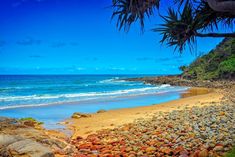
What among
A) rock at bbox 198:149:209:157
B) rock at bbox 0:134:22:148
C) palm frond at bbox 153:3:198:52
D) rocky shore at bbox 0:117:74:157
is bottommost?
rock at bbox 198:149:209:157

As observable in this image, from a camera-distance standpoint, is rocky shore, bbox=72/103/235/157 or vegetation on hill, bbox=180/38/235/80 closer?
rocky shore, bbox=72/103/235/157

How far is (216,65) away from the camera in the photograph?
44.9m

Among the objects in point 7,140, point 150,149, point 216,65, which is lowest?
point 150,149

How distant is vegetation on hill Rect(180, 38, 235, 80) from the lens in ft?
133

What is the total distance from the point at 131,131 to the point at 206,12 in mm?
4028

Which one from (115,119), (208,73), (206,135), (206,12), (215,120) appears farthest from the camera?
(208,73)

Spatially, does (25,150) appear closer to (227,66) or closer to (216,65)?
(227,66)

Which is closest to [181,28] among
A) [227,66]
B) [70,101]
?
[70,101]

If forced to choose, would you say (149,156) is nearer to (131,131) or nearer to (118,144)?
(118,144)

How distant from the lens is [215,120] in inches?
338

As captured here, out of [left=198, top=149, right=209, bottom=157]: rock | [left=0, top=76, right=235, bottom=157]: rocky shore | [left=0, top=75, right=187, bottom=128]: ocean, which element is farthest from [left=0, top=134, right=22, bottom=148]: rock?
[left=0, top=75, right=187, bottom=128]: ocean

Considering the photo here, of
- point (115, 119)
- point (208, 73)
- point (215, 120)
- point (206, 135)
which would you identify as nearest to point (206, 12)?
point (206, 135)

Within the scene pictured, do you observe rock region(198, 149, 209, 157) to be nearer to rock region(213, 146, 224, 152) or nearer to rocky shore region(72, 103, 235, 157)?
rocky shore region(72, 103, 235, 157)

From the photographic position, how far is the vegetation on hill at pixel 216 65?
40403mm
